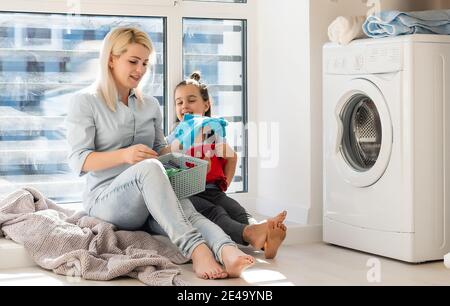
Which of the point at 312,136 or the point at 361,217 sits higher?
the point at 312,136

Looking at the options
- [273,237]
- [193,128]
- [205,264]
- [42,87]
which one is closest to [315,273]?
[273,237]

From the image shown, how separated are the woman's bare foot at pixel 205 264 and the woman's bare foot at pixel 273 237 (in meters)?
0.35

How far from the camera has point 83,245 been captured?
9.39 feet

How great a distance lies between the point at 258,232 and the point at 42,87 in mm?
1240

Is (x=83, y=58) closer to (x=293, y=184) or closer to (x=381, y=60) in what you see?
(x=293, y=184)

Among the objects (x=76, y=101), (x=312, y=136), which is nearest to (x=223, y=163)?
(x=312, y=136)

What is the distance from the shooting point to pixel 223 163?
133 inches

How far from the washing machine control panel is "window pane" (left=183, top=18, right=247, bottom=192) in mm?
693

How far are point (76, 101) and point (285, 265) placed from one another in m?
1.04

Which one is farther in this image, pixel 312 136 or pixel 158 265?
pixel 312 136

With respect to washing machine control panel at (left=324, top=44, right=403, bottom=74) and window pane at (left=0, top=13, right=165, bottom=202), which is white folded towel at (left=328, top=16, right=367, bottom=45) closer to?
washing machine control panel at (left=324, top=44, right=403, bottom=74)

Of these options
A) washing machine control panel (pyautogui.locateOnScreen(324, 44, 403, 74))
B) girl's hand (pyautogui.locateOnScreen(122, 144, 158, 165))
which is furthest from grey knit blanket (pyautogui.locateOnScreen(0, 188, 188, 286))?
washing machine control panel (pyautogui.locateOnScreen(324, 44, 403, 74))

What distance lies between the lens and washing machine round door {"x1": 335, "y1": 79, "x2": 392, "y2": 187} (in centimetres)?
307

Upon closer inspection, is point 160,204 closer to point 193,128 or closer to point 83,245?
point 83,245
